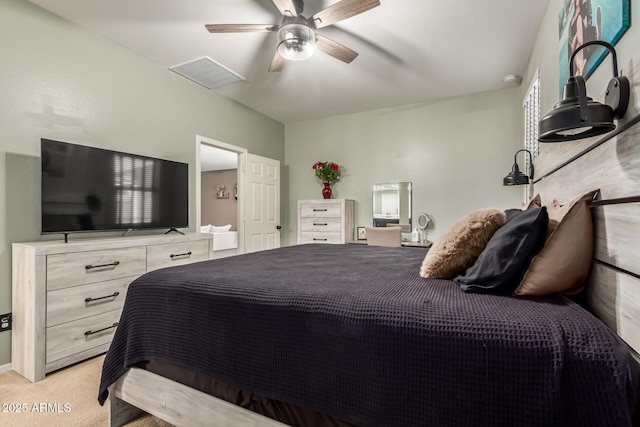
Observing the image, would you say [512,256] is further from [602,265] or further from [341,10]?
[341,10]

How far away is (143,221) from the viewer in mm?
2988

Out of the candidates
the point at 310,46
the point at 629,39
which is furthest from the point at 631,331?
the point at 310,46

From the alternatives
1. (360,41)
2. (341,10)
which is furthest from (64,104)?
(360,41)

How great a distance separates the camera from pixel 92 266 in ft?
7.74

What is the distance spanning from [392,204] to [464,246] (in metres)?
3.26

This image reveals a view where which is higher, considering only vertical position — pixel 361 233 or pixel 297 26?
pixel 297 26

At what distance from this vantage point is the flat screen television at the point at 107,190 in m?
2.34

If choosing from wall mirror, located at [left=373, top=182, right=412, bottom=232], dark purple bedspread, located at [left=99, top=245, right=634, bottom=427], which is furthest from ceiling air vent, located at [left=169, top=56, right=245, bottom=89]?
dark purple bedspread, located at [left=99, top=245, right=634, bottom=427]

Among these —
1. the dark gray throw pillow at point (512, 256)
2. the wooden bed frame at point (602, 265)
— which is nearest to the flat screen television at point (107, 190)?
the wooden bed frame at point (602, 265)

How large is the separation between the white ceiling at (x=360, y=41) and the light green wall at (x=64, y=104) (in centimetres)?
19

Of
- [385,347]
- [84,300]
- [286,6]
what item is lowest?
[84,300]

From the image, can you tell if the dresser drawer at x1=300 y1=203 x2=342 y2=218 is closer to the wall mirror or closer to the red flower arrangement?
the red flower arrangement

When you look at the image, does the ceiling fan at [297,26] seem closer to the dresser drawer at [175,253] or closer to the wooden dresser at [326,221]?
the dresser drawer at [175,253]

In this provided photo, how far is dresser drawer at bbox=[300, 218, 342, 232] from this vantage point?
459cm
